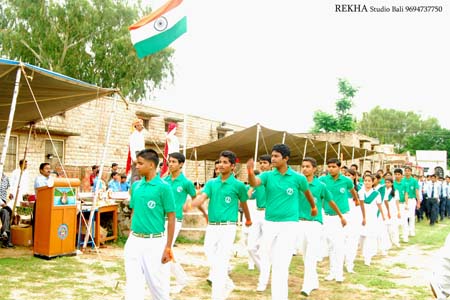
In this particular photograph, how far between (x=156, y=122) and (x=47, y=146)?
6.13 metres

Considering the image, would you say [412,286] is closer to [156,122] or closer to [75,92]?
[75,92]

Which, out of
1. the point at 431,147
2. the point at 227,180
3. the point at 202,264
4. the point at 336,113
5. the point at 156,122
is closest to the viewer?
the point at 227,180

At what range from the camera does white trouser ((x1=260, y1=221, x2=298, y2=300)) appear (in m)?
5.26

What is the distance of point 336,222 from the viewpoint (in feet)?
24.0

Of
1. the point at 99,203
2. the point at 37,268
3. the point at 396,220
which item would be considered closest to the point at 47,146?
the point at 99,203

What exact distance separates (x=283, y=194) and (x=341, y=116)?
3714cm

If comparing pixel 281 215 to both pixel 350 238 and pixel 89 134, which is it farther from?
pixel 89 134

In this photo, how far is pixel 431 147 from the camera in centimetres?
7075

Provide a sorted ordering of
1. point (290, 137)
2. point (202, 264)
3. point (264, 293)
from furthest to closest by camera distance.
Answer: point (290, 137)
point (202, 264)
point (264, 293)

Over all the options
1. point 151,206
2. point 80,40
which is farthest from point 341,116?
point 151,206

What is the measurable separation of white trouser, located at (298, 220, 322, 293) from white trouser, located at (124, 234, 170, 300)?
9.42ft

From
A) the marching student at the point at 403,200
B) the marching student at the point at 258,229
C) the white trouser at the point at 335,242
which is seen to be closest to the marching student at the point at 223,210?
the marching student at the point at 258,229

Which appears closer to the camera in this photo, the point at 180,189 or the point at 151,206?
the point at 151,206

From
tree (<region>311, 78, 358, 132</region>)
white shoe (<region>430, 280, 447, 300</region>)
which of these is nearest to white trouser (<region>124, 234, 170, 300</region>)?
white shoe (<region>430, 280, 447, 300</region>)
